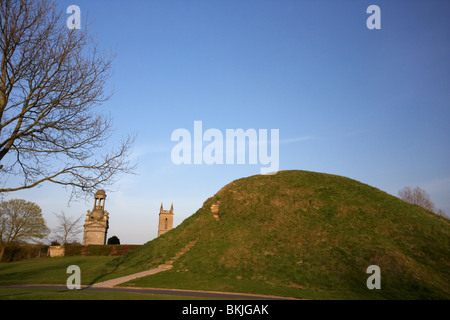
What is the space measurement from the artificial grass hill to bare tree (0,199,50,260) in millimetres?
31475

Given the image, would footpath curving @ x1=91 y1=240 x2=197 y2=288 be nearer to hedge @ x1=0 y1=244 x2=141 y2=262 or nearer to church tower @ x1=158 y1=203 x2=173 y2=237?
hedge @ x1=0 y1=244 x2=141 y2=262

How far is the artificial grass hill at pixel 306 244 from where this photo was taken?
67.6ft

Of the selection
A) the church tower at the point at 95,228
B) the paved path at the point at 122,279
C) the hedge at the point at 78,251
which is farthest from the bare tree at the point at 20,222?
the paved path at the point at 122,279

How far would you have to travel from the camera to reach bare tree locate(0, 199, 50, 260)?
163 ft

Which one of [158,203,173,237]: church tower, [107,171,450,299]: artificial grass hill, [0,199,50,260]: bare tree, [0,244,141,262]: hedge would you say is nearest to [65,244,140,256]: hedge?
[0,244,141,262]: hedge

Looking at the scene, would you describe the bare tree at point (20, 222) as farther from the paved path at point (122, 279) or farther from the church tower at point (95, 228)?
the paved path at point (122, 279)

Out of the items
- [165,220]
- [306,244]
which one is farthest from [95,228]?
[306,244]

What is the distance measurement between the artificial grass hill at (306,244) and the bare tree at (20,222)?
1239 inches

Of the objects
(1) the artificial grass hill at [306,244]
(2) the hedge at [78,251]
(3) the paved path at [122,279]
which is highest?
(1) the artificial grass hill at [306,244]
